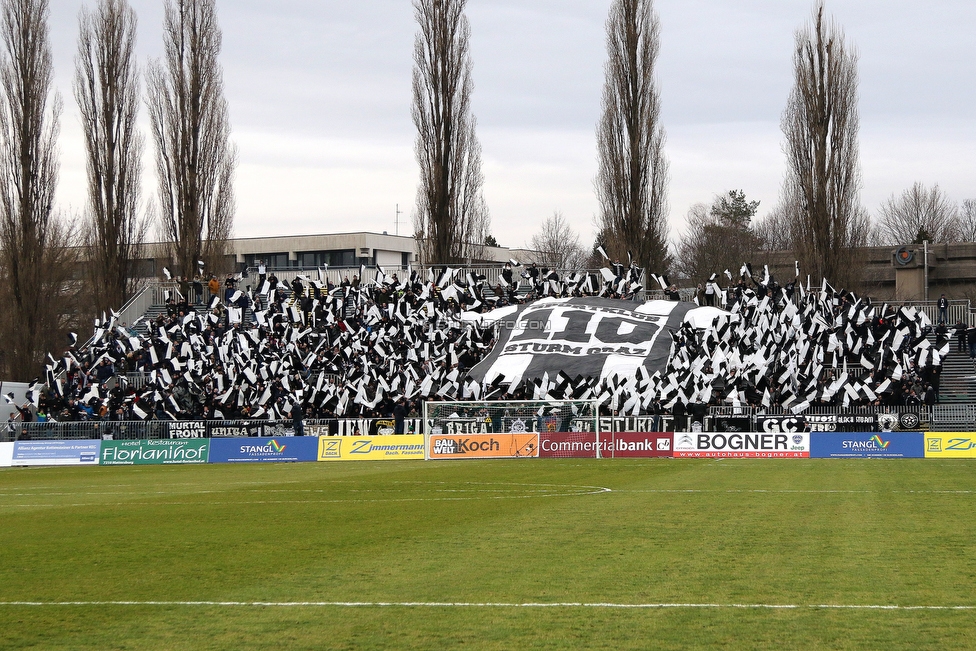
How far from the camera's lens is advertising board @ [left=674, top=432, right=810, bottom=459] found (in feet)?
120

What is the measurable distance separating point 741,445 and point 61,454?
24857 millimetres

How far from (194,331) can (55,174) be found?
14.6m

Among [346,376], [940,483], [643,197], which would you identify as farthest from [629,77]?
[940,483]

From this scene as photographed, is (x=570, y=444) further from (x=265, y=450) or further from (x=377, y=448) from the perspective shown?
(x=265, y=450)

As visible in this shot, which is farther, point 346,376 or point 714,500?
point 346,376

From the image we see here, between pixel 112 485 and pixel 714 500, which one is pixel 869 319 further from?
pixel 112 485

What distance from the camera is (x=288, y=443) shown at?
3941 cm

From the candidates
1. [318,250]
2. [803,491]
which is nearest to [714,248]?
[318,250]

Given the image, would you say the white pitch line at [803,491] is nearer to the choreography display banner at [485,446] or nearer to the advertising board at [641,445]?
the advertising board at [641,445]

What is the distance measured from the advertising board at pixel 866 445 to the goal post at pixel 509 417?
774 cm

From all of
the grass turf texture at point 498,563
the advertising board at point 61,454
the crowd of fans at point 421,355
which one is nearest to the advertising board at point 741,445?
the crowd of fans at point 421,355

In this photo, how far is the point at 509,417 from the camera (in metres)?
39.5

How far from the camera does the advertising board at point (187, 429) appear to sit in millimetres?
42812

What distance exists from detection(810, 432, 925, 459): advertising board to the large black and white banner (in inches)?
408
